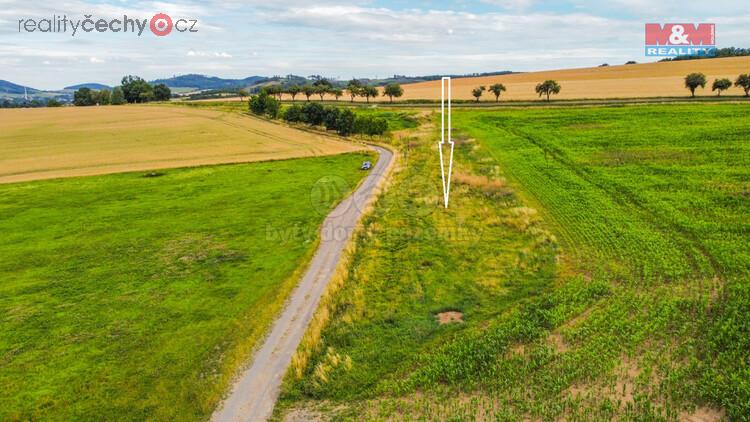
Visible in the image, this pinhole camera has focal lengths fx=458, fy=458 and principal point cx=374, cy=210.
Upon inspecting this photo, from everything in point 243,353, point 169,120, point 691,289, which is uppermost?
point 169,120

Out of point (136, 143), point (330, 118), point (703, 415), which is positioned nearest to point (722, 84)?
point (330, 118)

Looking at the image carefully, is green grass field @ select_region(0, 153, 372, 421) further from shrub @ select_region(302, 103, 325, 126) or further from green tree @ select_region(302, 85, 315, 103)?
green tree @ select_region(302, 85, 315, 103)

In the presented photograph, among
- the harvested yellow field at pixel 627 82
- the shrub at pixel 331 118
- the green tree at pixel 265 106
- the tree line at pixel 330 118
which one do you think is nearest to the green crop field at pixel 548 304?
the tree line at pixel 330 118

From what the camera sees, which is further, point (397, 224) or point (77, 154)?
point (77, 154)

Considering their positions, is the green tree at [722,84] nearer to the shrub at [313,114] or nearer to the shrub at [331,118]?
the shrub at [331,118]

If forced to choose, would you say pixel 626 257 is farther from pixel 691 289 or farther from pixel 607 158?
pixel 607 158

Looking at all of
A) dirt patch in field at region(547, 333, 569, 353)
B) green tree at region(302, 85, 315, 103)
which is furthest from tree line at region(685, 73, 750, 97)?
green tree at region(302, 85, 315, 103)

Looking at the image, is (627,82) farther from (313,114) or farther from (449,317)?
(449,317)

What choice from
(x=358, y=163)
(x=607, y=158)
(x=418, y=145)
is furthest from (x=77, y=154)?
(x=607, y=158)
